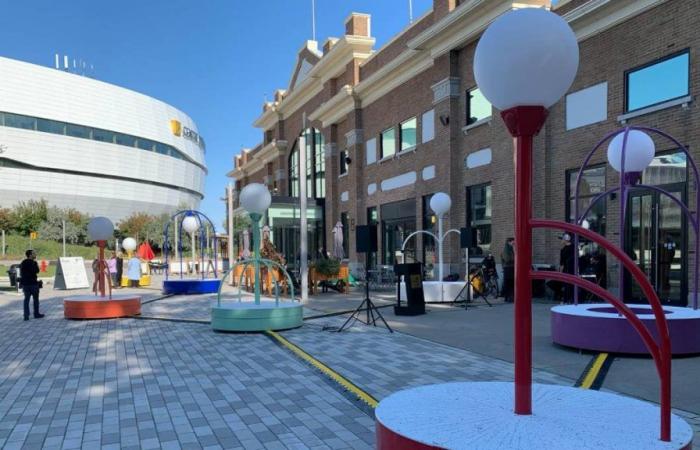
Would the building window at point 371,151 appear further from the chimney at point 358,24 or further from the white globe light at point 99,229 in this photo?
the white globe light at point 99,229

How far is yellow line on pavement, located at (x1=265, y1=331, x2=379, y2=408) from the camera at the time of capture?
5547 mm

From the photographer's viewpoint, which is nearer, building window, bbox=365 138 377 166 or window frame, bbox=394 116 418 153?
window frame, bbox=394 116 418 153

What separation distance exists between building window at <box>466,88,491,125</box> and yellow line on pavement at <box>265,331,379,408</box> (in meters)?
12.0

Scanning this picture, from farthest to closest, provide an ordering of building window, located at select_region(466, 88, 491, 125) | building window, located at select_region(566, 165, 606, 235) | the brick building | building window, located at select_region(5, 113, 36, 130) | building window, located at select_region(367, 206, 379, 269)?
building window, located at select_region(5, 113, 36, 130)
building window, located at select_region(367, 206, 379, 269)
building window, located at select_region(466, 88, 491, 125)
building window, located at select_region(566, 165, 606, 235)
the brick building

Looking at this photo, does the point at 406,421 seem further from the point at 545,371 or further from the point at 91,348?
the point at 91,348

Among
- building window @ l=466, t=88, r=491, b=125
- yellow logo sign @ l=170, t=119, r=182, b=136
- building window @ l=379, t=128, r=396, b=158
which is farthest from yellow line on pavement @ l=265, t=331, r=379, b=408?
yellow logo sign @ l=170, t=119, r=182, b=136

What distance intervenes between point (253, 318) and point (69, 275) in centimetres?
1662

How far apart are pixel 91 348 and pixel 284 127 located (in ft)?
101

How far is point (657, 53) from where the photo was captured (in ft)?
41.0

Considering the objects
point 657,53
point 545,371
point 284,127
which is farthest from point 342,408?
point 284,127

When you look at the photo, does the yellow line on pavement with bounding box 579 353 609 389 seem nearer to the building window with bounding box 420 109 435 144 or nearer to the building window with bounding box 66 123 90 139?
the building window with bounding box 420 109 435 144

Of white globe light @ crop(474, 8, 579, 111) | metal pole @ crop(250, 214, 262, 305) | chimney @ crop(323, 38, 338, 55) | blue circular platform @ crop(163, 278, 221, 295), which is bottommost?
blue circular platform @ crop(163, 278, 221, 295)

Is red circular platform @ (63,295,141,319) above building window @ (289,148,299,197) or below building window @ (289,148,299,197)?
below

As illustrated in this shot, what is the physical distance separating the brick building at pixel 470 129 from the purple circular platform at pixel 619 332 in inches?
211
